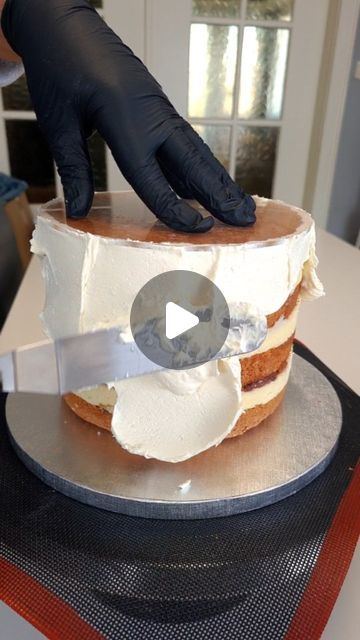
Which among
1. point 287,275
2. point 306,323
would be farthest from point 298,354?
point 287,275

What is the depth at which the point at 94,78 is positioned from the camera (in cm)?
65

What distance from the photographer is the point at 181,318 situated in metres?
0.60

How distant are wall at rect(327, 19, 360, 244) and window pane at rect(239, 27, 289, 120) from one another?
315 millimetres

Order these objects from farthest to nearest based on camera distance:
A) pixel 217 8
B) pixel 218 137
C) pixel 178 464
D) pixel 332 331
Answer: pixel 218 137, pixel 217 8, pixel 332 331, pixel 178 464

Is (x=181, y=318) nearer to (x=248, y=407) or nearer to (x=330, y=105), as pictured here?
(x=248, y=407)

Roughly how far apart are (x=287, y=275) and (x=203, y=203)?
15cm

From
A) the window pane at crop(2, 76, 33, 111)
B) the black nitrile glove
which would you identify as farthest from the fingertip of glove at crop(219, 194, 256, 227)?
the window pane at crop(2, 76, 33, 111)

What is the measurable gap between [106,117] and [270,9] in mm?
2036

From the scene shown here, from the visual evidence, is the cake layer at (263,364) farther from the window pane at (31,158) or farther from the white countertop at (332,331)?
the window pane at (31,158)

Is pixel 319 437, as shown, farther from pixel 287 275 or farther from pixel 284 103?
pixel 284 103

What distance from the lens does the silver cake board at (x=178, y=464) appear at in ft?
2.05

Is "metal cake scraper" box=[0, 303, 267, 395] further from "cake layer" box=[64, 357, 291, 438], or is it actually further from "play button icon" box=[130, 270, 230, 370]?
"cake layer" box=[64, 357, 291, 438]

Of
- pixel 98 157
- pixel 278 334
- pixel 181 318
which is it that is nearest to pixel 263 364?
pixel 278 334

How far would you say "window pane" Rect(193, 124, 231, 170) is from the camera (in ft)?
8.07
